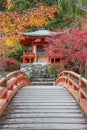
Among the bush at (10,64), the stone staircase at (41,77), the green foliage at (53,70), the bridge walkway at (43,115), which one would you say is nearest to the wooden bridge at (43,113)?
the bridge walkway at (43,115)

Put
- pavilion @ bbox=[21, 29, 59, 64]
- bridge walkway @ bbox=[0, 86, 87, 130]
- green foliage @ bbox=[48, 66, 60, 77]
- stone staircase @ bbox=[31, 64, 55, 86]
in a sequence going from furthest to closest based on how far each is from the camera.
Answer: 1. pavilion @ bbox=[21, 29, 59, 64]
2. green foliage @ bbox=[48, 66, 60, 77]
3. stone staircase @ bbox=[31, 64, 55, 86]
4. bridge walkway @ bbox=[0, 86, 87, 130]

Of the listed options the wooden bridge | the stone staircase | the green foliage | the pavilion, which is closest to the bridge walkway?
the wooden bridge

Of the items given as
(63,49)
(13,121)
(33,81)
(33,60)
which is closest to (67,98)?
(13,121)

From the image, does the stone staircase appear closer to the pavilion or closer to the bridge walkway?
the pavilion

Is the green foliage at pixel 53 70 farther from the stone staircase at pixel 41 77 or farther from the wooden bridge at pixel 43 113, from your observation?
the wooden bridge at pixel 43 113

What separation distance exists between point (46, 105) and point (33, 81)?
55.2 feet

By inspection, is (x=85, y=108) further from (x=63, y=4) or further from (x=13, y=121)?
(x=63, y=4)

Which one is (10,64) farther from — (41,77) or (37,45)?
(41,77)

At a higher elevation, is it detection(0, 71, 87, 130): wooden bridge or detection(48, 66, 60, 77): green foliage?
detection(0, 71, 87, 130): wooden bridge

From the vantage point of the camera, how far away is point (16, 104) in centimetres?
816

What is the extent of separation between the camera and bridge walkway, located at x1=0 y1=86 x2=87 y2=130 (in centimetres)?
612

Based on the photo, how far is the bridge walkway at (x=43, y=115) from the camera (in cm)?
612

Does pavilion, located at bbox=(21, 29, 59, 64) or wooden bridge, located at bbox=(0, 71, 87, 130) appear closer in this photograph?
wooden bridge, located at bbox=(0, 71, 87, 130)

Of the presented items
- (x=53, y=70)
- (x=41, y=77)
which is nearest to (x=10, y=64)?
(x=41, y=77)
